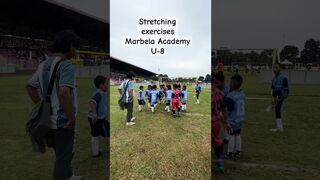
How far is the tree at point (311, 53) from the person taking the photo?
4599 centimetres

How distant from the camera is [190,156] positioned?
12.6ft

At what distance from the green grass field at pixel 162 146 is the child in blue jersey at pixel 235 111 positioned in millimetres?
2038

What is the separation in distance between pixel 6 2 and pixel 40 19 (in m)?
4.59

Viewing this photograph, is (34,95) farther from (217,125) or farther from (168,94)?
(217,125)

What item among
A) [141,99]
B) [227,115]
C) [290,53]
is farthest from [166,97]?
[290,53]

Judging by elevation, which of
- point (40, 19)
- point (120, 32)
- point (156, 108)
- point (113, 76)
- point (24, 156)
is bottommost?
point (24, 156)

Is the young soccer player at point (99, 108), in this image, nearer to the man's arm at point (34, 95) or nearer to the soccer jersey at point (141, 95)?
the soccer jersey at point (141, 95)

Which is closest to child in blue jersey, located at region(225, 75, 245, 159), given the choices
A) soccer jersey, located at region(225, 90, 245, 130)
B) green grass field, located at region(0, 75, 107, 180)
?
soccer jersey, located at region(225, 90, 245, 130)

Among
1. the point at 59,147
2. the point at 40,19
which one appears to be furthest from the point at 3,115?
the point at 59,147

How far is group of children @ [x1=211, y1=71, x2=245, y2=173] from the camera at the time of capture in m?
5.27

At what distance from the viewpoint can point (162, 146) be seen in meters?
3.84

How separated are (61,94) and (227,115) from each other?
108 inches

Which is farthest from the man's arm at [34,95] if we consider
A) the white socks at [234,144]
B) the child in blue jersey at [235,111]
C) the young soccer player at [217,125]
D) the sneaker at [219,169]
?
the white socks at [234,144]

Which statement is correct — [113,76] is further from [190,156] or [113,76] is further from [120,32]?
[190,156]
